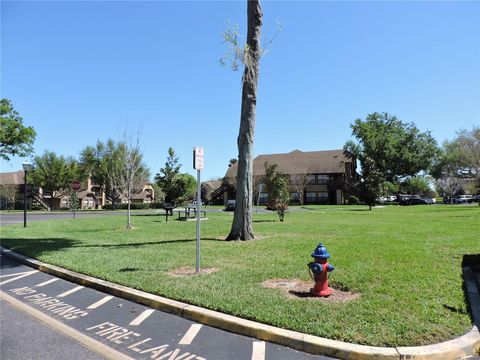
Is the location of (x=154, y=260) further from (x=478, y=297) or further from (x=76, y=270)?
(x=478, y=297)

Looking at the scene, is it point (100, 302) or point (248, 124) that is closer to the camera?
point (100, 302)

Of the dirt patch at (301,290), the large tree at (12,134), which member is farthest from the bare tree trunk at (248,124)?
the large tree at (12,134)

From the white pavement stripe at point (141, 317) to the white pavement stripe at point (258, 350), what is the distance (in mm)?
1734

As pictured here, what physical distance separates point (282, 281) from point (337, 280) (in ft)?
Result: 3.12

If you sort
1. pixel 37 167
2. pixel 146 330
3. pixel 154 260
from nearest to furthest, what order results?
pixel 146 330, pixel 154 260, pixel 37 167

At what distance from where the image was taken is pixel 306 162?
61.7 m

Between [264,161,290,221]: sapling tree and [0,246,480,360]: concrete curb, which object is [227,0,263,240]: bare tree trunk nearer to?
[0,246,480,360]: concrete curb

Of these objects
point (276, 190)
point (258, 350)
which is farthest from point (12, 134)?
point (258, 350)

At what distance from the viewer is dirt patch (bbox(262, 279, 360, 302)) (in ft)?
18.9

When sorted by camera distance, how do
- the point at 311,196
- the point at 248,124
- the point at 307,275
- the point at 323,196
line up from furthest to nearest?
1. the point at 311,196
2. the point at 323,196
3. the point at 248,124
4. the point at 307,275

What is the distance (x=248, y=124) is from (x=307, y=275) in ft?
22.5

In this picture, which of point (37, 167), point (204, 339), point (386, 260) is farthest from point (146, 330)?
point (37, 167)

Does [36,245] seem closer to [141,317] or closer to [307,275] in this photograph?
[141,317]

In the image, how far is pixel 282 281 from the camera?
6852 millimetres
